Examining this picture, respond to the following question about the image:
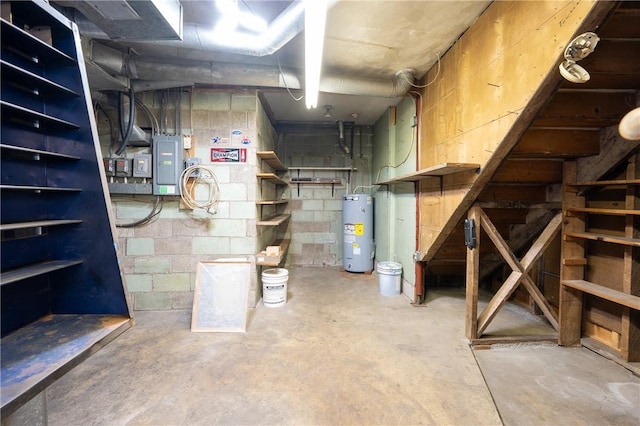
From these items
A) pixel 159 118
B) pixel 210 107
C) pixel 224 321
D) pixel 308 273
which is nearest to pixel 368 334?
pixel 224 321

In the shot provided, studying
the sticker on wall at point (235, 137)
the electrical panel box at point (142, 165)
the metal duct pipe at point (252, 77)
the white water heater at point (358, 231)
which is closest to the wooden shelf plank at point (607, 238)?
the metal duct pipe at point (252, 77)

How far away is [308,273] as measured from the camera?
4262 mm

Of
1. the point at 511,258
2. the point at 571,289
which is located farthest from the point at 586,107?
the point at 571,289

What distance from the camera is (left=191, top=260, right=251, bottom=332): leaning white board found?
7.90ft

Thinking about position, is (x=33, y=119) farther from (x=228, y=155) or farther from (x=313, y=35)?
(x=228, y=155)

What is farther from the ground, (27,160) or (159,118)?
(159,118)

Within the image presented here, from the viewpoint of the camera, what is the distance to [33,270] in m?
0.83

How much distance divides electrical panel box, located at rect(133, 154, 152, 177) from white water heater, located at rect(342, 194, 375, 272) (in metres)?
2.70

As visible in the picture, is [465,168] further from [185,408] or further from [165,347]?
[165,347]

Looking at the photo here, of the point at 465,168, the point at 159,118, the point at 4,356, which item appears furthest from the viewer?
the point at 159,118

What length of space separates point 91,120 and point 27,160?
0.80 ft

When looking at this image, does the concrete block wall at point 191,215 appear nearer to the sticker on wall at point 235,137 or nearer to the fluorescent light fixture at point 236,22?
the sticker on wall at point 235,137

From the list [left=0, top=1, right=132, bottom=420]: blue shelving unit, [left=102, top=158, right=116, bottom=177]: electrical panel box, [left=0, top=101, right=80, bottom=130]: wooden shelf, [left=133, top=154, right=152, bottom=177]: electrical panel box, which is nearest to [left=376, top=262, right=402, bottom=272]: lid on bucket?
[left=0, top=1, right=132, bottom=420]: blue shelving unit

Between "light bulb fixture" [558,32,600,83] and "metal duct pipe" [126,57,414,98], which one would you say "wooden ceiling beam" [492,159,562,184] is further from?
"metal duct pipe" [126,57,414,98]
